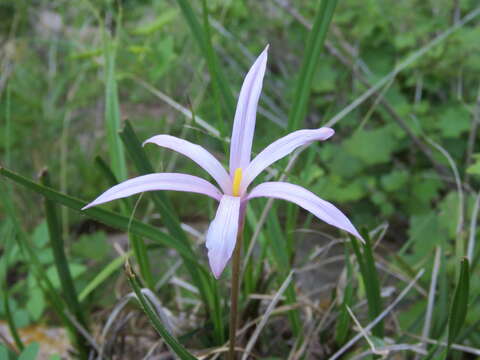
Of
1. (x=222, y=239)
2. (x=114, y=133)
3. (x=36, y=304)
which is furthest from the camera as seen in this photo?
(x=36, y=304)

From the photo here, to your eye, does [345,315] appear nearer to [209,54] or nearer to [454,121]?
[209,54]

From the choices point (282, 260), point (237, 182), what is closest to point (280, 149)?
point (237, 182)

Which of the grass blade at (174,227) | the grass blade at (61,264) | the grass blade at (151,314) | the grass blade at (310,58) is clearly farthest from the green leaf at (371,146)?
the grass blade at (151,314)

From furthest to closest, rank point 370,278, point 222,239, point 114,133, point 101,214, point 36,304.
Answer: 1. point 36,304
2. point 114,133
3. point 370,278
4. point 101,214
5. point 222,239

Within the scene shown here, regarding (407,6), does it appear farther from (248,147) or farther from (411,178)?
(248,147)

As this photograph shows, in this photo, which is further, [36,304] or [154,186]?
[36,304]

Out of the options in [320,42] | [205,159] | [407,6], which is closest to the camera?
[205,159]

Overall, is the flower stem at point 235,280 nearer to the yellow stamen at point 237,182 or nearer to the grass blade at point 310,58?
the yellow stamen at point 237,182

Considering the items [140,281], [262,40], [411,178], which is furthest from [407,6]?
[140,281]

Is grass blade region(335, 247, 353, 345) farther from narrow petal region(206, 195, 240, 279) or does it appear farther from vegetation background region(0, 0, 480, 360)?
narrow petal region(206, 195, 240, 279)
